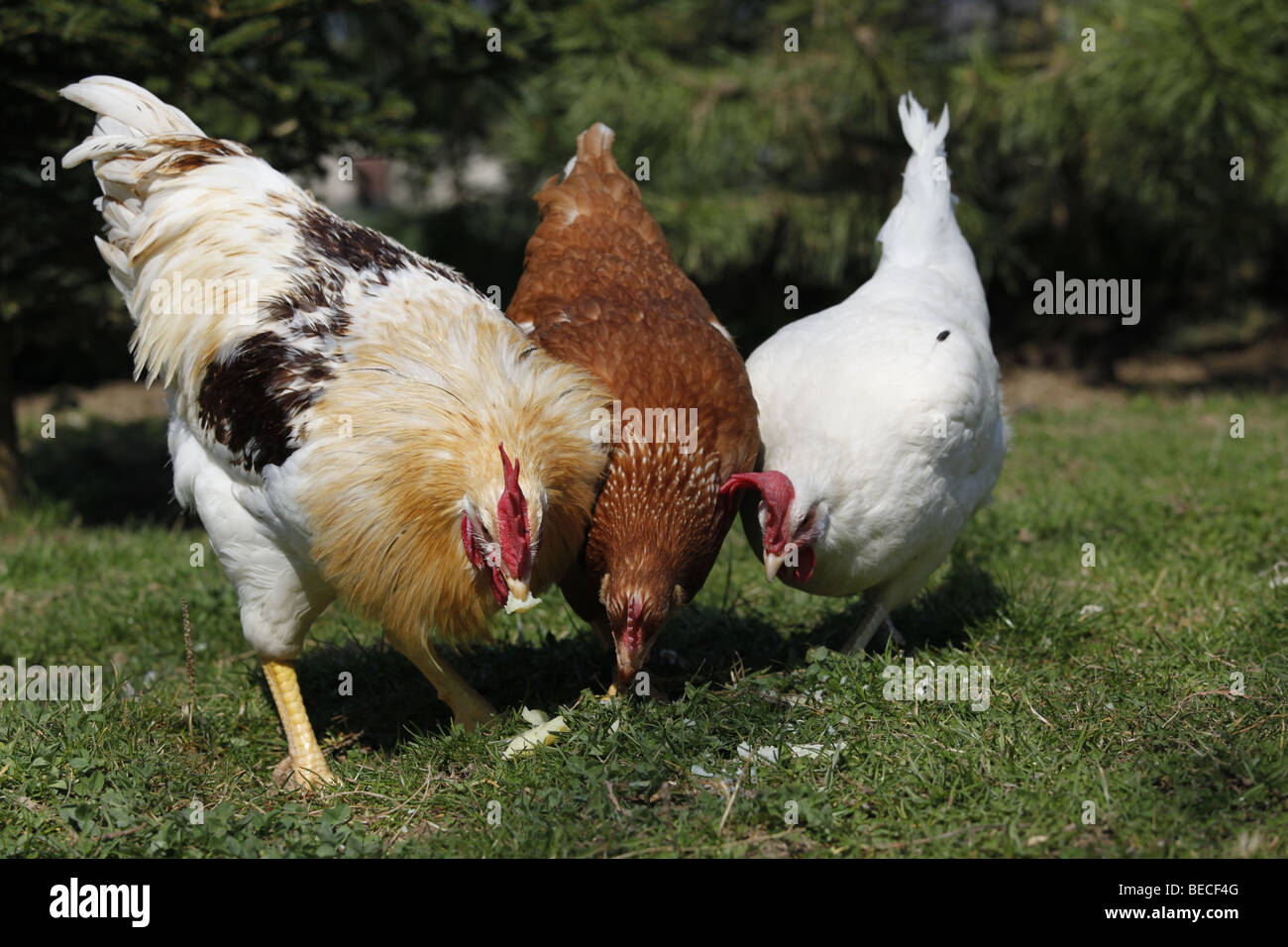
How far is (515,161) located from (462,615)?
7223mm

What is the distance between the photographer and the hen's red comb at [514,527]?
3.29 m

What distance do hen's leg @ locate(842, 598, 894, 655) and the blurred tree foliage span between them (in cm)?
368

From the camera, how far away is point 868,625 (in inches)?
175

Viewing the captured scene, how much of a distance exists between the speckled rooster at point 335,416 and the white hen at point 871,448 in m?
0.73

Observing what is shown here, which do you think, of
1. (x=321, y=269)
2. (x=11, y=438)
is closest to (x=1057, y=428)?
(x=321, y=269)

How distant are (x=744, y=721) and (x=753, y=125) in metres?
6.52

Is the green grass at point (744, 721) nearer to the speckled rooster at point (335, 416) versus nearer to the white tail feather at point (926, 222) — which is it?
the speckled rooster at point (335, 416)

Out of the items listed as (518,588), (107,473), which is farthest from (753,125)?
(518,588)

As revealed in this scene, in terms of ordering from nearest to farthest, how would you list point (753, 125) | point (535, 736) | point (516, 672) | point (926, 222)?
point (535, 736) < point (516, 672) < point (926, 222) < point (753, 125)

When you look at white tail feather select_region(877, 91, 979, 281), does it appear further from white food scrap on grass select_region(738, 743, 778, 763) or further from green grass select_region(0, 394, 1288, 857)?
white food scrap on grass select_region(738, 743, 778, 763)

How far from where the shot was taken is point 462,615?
12.3ft

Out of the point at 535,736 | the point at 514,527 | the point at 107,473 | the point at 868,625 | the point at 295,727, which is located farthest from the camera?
the point at 107,473

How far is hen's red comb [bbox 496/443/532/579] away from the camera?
3.29 metres

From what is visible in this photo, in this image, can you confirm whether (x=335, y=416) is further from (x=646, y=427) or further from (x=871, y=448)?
(x=871, y=448)
